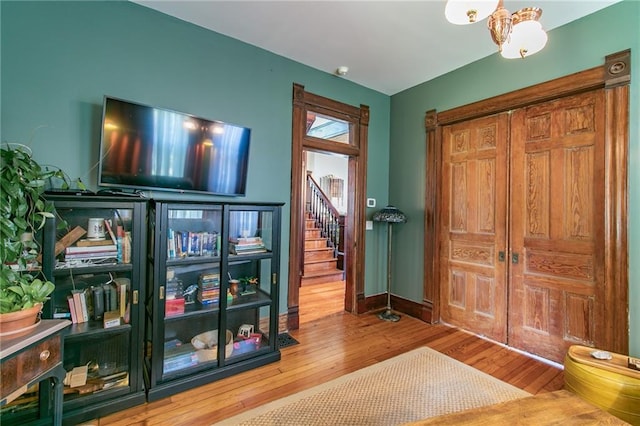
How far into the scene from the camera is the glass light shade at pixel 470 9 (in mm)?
1413

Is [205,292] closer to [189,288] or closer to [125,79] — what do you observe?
[189,288]

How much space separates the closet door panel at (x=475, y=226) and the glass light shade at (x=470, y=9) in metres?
1.99

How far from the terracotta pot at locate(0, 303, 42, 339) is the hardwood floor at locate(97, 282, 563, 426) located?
0.88 metres

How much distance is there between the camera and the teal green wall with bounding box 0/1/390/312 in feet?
6.73

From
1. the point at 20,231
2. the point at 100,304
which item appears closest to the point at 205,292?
the point at 100,304

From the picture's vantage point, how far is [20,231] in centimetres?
165

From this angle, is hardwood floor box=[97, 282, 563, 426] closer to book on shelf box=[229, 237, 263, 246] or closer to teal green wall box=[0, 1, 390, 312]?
teal green wall box=[0, 1, 390, 312]

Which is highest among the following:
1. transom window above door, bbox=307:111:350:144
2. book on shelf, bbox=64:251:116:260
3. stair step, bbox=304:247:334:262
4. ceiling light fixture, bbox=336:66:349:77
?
ceiling light fixture, bbox=336:66:349:77

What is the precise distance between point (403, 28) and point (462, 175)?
5.82ft

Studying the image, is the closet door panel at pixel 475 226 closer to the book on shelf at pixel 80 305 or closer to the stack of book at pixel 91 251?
the stack of book at pixel 91 251

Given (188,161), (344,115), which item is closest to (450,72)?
(344,115)

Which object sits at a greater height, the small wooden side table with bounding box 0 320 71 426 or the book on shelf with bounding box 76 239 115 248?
the book on shelf with bounding box 76 239 115 248

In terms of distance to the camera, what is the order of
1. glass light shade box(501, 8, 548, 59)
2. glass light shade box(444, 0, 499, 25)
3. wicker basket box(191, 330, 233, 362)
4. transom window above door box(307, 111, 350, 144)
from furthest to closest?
transom window above door box(307, 111, 350, 144) < wicker basket box(191, 330, 233, 362) < glass light shade box(501, 8, 548, 59) < glass light shade box(444, 0, 499, 25)

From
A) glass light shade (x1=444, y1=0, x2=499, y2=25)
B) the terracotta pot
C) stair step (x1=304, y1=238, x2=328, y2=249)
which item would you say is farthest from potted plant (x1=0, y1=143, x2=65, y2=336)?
stair step (x1=304, y1=238, x2=328, y2=249)
